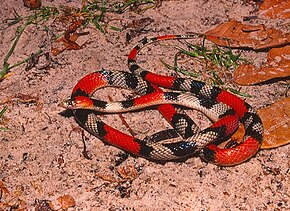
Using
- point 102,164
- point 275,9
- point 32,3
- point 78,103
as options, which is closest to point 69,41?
point 32,3

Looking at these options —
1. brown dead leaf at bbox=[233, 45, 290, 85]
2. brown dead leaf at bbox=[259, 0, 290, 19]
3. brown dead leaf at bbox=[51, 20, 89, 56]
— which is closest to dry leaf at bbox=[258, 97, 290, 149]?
brown dead leaf at bbox=[233, 45, 290, 85]

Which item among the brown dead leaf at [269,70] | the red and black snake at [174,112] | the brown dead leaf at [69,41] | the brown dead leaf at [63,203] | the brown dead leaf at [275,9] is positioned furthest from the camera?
the brown dead leaf at [275,9]

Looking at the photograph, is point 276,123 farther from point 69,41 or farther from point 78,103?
point 69,41

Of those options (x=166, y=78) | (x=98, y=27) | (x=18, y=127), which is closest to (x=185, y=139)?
(x=166, y=78)

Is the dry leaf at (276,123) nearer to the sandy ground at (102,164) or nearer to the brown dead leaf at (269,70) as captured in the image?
the sandy ground at (102,164)

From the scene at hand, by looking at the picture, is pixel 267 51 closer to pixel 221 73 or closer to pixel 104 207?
pixel 221 73

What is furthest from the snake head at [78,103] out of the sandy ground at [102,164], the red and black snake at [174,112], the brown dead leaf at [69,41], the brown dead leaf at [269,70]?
the brown dead leaf at [269,70]
